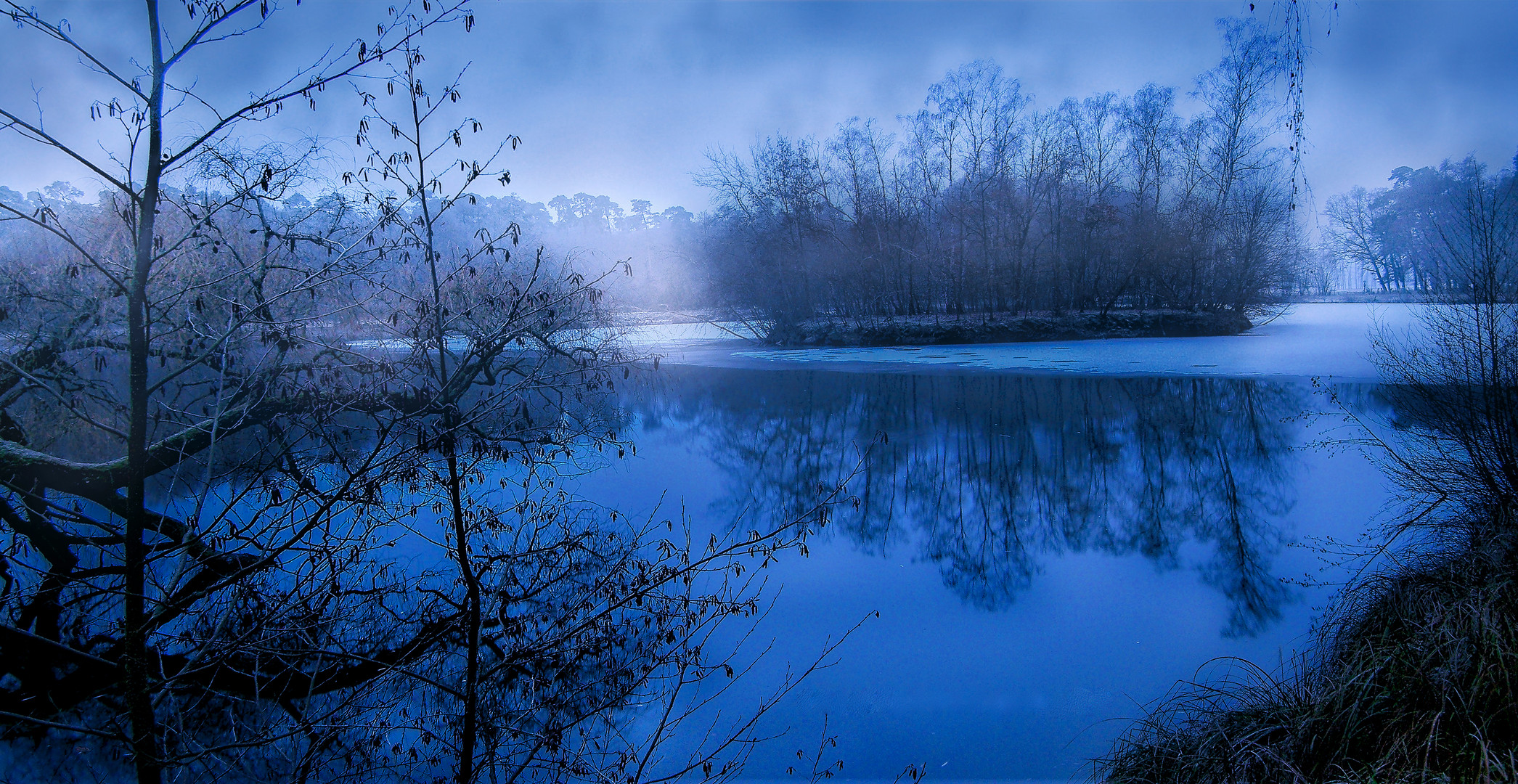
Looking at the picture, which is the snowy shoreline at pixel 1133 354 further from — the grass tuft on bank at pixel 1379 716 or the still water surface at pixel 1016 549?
the grass tuft on bank at pixel 1379 716

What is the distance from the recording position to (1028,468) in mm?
7367

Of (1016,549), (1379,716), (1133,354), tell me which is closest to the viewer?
(1379,716)

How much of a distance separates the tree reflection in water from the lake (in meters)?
0.03

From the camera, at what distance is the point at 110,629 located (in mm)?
3799

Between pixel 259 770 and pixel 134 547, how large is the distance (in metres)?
1.29

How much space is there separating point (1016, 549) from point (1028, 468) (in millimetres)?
2123

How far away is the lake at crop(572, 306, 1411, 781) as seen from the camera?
3377 mm

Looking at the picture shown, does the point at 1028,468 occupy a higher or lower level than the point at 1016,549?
higher

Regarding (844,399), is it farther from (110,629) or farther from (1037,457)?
(110,629)

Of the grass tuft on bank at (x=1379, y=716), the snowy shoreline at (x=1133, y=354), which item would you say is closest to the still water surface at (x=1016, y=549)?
the grass tuft on bank at (x=1379, y=716)

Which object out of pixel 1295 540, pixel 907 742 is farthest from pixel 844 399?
pixel 907 742

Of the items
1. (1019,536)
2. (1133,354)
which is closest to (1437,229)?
(1019,536)

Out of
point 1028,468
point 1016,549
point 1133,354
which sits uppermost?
point 1133,354

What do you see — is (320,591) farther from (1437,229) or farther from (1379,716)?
(1437,229)
